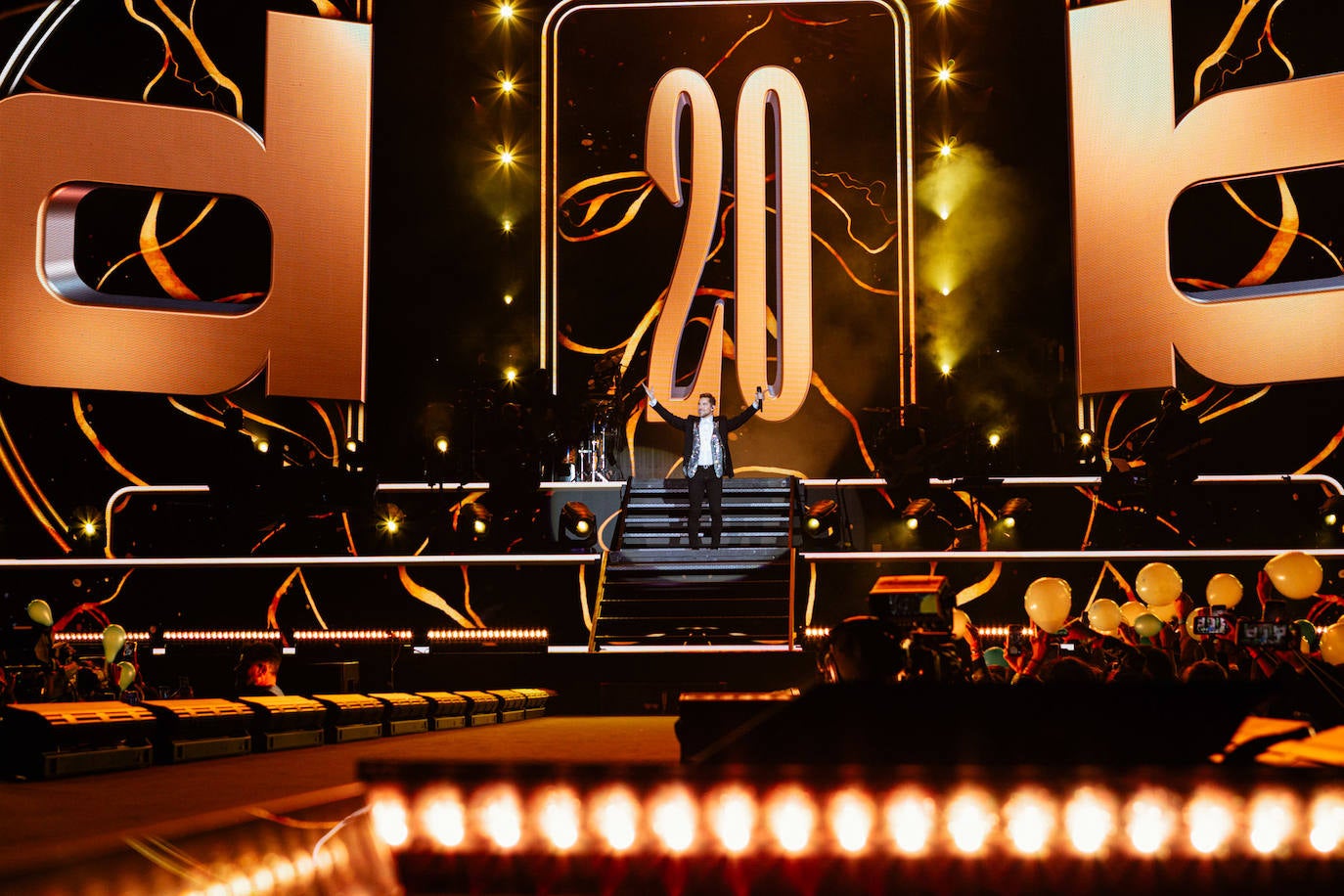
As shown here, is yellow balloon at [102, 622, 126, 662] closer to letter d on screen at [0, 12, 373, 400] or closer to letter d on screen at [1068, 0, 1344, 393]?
letter d on screen at [0, 12, 373, 400]

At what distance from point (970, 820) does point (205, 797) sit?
3431 millimetres

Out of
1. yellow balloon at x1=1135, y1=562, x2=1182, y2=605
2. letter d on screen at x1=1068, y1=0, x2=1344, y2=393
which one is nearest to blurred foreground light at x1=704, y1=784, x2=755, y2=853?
yellow balloon at x1=1135, y1=562, x2=1182, y2=605

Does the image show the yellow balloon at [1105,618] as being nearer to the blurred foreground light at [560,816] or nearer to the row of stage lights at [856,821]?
the row of stage lights at [856,821]

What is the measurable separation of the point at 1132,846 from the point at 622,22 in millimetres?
15722

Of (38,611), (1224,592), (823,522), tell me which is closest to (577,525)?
(823,522)

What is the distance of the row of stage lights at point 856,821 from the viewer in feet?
10.8

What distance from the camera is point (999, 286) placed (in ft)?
53.8

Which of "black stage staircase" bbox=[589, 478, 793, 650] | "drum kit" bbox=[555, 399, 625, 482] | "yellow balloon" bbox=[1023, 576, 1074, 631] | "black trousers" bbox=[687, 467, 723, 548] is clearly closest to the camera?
"yellow balloon" bbox=[1023, 576, 1074, 631]

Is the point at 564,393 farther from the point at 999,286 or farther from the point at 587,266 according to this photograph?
the point at 999,286

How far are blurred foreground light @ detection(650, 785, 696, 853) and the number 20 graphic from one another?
1324cm

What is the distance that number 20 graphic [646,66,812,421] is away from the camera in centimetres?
1661

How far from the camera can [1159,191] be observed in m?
16.0

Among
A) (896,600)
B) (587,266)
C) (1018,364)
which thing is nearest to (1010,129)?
(1018,364)

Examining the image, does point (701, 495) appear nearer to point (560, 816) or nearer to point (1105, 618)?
point (1105, 618)
